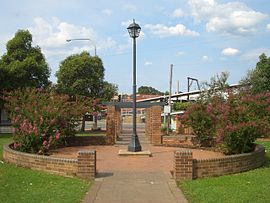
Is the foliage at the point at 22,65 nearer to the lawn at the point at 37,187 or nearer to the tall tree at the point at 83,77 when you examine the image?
the tall tree at the point at 83,77

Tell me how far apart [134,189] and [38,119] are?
5775mm

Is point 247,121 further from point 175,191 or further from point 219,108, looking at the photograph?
point 175,191

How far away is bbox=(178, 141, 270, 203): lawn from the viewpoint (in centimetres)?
828

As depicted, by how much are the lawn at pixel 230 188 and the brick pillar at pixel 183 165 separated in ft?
0.86

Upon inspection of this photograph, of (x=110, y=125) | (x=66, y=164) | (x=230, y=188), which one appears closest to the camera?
(x=230, y=188)

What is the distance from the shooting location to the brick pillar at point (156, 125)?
67.1 ft

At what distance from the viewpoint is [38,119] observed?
13.9 meters

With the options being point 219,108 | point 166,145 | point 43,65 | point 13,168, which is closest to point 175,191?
point 13,168

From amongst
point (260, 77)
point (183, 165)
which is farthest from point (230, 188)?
point (260, 77)

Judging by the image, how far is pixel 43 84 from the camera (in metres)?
35.0

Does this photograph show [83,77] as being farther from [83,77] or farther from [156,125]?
[156,125]

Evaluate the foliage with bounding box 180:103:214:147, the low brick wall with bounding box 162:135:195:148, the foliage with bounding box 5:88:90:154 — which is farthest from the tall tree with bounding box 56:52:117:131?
the foliage with bounding box 5:88:90:154

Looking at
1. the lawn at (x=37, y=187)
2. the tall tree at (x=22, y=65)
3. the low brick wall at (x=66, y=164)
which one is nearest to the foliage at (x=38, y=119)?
the low brick wall at (x=66, y=164)

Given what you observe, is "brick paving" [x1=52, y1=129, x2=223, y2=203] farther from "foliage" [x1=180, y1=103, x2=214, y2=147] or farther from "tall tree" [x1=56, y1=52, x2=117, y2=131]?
"tall tree" [x1=56, y1=52, x2=117, y2=131]
